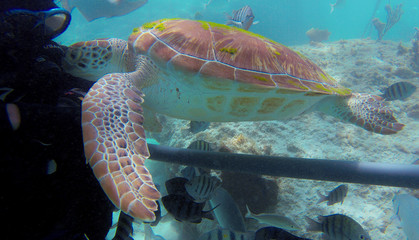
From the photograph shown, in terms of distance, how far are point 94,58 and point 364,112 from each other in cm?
353

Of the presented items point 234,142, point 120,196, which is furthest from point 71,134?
point 234,142

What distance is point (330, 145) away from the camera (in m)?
3.50

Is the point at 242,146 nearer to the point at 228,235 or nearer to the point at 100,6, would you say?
the point at 228,235

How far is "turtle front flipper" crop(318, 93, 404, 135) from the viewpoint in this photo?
2332 millimetres

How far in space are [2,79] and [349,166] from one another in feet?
9.26

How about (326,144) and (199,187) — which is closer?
(199,187)

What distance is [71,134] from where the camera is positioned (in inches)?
50.3

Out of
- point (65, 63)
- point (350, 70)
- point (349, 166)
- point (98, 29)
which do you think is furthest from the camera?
point (98, 29)

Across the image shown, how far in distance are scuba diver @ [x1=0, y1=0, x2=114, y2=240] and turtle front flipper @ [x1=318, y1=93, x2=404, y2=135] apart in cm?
275

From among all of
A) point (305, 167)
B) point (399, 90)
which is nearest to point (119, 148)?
point (305, 167)

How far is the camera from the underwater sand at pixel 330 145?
242 centimetres

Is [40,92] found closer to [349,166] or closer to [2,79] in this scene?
[2,79]

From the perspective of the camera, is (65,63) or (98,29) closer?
(65,63)

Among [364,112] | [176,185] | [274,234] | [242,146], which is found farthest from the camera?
[242,146]
